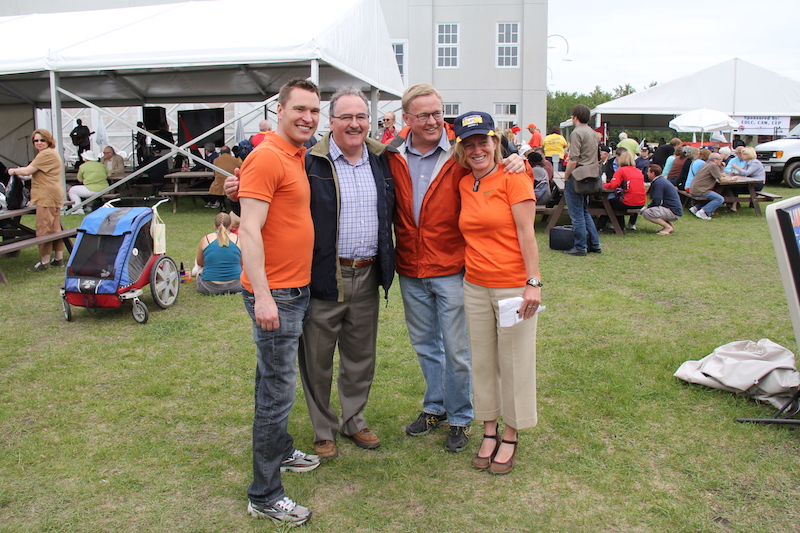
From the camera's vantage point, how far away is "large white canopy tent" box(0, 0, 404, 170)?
32.8 feet

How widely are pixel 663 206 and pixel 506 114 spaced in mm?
14017

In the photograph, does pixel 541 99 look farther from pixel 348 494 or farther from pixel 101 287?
pixel 348 494

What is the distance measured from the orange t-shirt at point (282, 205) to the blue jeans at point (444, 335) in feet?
2.51

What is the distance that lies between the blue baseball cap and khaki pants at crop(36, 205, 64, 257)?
7202mm

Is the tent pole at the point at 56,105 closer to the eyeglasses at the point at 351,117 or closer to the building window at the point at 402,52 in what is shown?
the eyeglasses at the point at 351,117

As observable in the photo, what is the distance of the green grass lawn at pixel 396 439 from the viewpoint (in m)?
2.86

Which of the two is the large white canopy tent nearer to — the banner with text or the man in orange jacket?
the man in orange jacket

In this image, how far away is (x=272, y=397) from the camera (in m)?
2.81

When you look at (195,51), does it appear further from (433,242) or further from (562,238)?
(433,242)

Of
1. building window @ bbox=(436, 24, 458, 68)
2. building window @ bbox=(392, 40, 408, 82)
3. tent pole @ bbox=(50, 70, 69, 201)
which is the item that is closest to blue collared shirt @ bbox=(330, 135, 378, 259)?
tent pole @ bbox=(50, 70, 69, 201)

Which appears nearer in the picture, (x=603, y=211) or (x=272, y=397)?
(x=272, y=397)

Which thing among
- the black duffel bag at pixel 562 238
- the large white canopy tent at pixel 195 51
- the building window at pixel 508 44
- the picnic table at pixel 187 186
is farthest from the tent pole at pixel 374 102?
the building window at pixel 508 44

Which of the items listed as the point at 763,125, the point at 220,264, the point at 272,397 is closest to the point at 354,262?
the point at 272,397

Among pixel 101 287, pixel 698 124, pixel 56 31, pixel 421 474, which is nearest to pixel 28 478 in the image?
pixel 421 474
